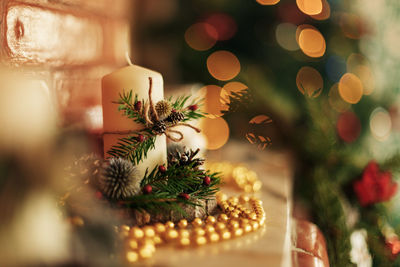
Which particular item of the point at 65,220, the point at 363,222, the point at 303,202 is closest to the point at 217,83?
the point at 303,202

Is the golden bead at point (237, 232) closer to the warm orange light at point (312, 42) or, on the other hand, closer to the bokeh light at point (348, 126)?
the bokeh light at point (348, 126)

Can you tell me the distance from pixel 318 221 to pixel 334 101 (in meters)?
0.50

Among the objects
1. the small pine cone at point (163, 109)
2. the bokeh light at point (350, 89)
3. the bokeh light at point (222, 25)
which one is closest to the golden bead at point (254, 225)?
the small pine cone at point (163, 109)

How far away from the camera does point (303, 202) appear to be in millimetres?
932

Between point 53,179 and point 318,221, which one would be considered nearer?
point 53,179

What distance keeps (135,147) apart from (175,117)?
8 centimetres

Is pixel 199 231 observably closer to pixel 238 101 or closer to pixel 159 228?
pixel 159 228

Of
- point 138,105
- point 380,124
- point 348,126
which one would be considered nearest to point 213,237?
point 138,105

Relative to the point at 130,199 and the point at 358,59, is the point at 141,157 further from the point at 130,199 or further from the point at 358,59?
the point at 358,59

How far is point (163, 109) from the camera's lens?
0.54 meters

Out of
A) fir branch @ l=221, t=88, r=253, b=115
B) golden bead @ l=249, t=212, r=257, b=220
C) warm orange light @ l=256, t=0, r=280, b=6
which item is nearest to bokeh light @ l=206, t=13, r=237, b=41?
warm orange light @ l=256, t=0, r=280, b=6

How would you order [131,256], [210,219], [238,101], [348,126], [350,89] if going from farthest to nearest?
[350,89], [348,126], [238,101], [210,219], [131,256]

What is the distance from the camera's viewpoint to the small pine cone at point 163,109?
1.76 feet

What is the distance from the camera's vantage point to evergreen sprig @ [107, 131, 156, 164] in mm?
528
